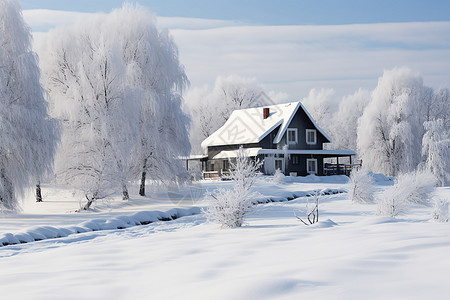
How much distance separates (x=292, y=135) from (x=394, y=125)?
9.01m

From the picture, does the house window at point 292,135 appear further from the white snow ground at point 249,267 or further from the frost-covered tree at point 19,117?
the white snow ground at point 249,267

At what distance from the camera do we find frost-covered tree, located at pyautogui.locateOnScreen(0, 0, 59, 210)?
1883 centimetres

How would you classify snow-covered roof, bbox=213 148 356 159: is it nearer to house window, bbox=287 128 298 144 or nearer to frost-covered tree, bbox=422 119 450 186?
house window, bbox=287 128 298 144

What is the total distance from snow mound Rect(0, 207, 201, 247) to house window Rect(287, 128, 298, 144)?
22.9 metres

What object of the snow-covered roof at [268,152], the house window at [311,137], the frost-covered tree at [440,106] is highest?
the frost-covered tree at [440,106]

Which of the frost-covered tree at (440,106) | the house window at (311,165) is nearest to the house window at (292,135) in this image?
the house window at (311,165)

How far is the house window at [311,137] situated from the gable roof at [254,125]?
0.57 meters

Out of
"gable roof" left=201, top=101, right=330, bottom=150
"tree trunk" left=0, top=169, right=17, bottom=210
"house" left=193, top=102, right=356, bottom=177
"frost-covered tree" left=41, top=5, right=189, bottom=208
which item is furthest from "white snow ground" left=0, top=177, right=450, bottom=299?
"gable roof" left=201, top=101, right=330, bottom=150

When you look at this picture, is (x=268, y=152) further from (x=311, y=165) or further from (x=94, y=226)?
(x=94, y=226)

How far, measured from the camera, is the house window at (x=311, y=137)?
43.2 meters

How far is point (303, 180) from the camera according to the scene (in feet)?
119

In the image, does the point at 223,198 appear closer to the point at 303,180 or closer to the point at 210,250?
the point at 210,250

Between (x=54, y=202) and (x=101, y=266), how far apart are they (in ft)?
63.9

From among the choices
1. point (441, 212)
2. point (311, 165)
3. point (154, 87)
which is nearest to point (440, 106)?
point (311, 165)
